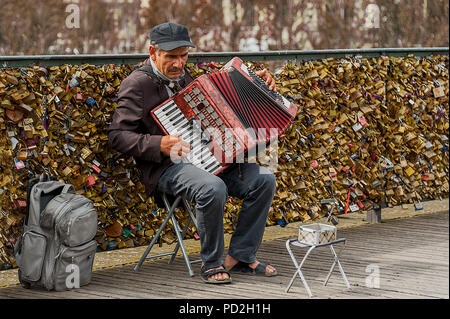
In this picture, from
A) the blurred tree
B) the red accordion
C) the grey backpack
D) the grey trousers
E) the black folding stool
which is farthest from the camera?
the blurred tree

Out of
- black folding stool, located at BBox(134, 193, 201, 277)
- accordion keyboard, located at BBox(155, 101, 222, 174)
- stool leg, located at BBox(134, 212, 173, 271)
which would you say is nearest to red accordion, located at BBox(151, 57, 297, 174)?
accordion keyboard, located at BBox(155, 101, 222, 174)

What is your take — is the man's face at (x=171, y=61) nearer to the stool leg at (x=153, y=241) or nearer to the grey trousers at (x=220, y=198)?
the grey trousers at (x=220, y=198)

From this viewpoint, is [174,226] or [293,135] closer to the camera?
[174,226]

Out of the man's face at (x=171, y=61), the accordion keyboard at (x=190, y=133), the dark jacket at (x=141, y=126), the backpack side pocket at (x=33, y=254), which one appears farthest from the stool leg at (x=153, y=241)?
the man's face at (x=171, y=61)

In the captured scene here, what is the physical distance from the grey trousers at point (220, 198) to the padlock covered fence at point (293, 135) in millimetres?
480

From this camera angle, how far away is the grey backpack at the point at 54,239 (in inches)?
166

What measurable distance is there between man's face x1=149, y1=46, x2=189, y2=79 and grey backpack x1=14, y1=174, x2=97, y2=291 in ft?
2.90

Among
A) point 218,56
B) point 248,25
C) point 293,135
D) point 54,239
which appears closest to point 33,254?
point 54,239

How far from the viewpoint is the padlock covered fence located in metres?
4.47

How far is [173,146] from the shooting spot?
4441 mm

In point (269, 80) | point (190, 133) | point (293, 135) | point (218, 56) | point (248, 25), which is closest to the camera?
point (190, 133)

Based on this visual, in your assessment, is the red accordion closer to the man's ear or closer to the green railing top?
the man's ear

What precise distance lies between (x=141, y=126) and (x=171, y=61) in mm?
407

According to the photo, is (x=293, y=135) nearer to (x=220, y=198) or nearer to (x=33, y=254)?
(x=220, y=198)
